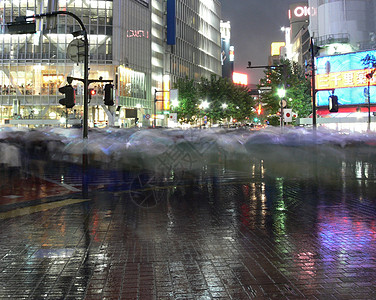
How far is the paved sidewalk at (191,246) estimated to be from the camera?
16.7ft

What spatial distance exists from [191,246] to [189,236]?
2.22 ft

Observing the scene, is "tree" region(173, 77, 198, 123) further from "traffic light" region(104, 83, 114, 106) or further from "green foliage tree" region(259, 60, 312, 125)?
"traffic light" region(104, 83, 114, 106)

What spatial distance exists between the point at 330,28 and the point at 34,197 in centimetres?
7839

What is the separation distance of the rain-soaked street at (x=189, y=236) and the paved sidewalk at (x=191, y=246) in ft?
0.07

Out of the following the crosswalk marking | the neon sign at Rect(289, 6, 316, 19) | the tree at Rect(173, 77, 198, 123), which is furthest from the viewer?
the neon sign at Rect(289, 6, 316, 19)

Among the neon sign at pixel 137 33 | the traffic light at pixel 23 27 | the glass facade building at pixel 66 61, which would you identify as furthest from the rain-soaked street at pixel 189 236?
the neon sign at pixel 137 33

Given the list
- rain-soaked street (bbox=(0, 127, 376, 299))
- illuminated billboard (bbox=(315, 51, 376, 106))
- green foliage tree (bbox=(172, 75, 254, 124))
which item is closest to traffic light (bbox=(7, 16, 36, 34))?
rain-soaked street (bbox=(0, 127, 376, 299))

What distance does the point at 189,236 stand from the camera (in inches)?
301

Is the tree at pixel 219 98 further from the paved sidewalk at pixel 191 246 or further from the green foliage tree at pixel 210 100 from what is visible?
the paved sidewalk at pixel 191 246

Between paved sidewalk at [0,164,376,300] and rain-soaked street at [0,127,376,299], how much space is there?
0.07 ft

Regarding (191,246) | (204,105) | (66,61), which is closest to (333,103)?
(191,246)

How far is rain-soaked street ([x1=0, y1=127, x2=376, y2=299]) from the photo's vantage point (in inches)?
203

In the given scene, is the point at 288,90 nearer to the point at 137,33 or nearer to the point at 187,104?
the point at 187,104

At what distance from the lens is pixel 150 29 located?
8612cm
